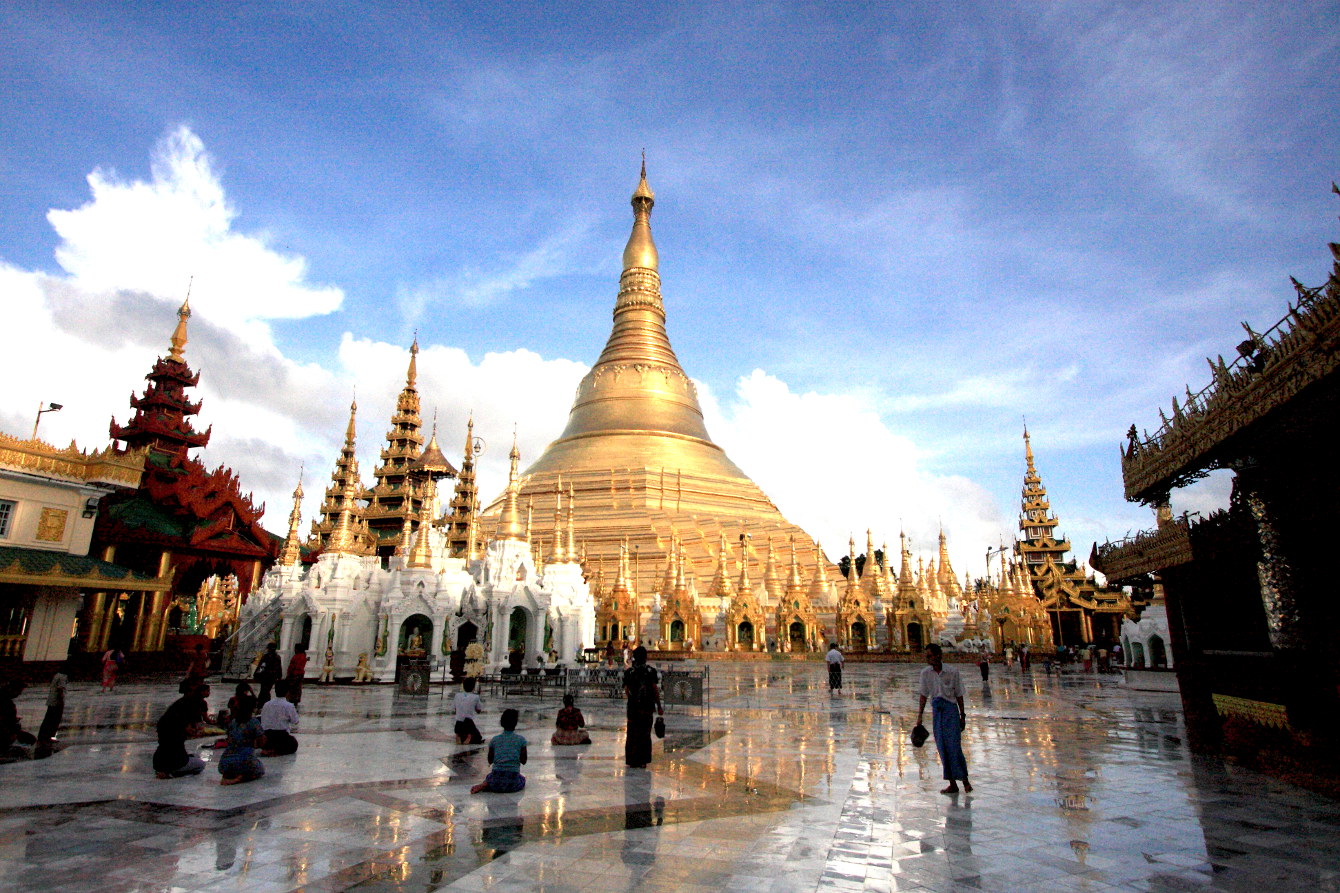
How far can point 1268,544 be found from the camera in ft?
26.2

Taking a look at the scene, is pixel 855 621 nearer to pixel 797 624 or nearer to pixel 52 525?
pixel 797 624

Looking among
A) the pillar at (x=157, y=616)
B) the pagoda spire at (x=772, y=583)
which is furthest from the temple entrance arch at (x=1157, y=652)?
the pillar at (x=157, y=616)

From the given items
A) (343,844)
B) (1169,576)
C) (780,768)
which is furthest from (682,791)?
(1169,576)

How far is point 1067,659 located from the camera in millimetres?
35781

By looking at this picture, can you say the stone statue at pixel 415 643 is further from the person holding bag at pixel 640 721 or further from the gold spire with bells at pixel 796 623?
the gold spire with bells at pixel 796 623

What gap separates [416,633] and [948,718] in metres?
18.4

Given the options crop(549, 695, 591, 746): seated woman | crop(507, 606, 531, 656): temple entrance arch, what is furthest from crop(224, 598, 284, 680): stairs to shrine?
crop(549, 695, 591, 746): seated woman

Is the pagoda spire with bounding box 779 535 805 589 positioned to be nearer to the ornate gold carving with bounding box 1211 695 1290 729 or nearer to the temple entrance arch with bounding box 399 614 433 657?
the temple entrance arch with bounding box 399 614 433 657

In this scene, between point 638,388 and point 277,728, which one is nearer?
point 277,728

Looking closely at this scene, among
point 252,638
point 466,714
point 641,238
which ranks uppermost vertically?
point 641,238

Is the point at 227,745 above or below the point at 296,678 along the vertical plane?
below

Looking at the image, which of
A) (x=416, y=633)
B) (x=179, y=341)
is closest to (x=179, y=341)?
(x=179, y=341)

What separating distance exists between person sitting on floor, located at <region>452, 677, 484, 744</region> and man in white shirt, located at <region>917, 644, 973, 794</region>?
17.1ft

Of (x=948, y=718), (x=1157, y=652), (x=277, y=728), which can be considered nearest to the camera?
(x=948, y=718)
